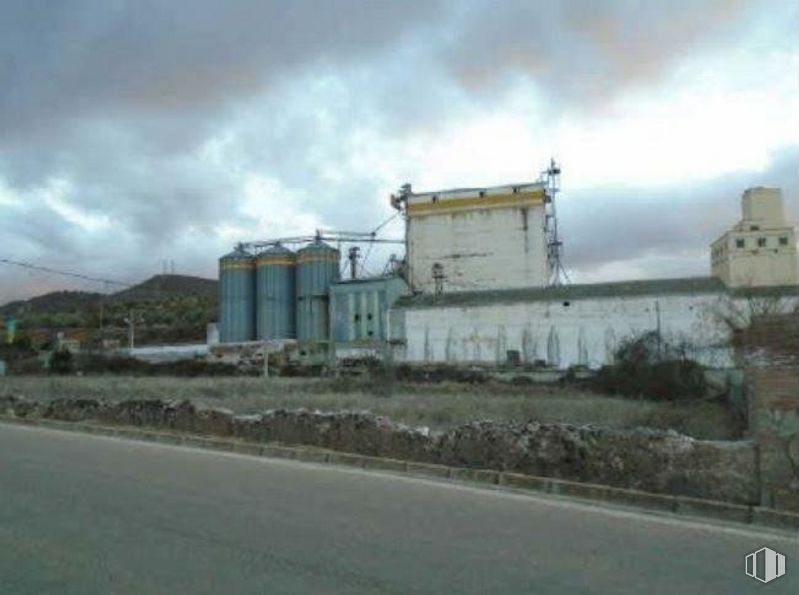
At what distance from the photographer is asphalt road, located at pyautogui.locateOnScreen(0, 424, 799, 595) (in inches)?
262

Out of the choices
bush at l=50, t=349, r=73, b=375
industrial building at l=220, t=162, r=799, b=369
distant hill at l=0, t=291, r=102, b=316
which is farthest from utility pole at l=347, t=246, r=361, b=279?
distant hill at l=0, t=291, r=102, b=316

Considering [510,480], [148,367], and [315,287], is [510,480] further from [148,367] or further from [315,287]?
[315,287]

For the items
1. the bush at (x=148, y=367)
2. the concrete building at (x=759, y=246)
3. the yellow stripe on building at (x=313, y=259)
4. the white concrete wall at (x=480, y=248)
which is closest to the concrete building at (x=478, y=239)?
the white concrete wall at (x=480, y=248)

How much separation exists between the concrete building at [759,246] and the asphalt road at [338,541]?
279ft

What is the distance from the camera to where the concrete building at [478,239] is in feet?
271

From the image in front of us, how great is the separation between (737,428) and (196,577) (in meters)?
16.3

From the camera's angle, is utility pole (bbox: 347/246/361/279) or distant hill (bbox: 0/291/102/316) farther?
distant hill (bbox: 0/291/102/316)

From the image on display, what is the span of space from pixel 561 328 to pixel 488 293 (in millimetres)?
6916

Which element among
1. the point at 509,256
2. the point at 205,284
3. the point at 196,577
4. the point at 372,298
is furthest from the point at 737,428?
the point at 205,284

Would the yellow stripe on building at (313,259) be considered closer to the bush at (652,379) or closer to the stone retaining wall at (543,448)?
the bush at (652,379)

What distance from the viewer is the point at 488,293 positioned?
2869 inches

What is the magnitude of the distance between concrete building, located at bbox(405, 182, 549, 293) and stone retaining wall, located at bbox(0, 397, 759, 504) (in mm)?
65040

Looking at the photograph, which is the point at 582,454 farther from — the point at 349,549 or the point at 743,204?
the point at 743,204

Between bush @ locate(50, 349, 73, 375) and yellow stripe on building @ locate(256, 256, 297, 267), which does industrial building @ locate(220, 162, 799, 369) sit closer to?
yellow stripe on building @ locate(256, 256, 297, 267)
